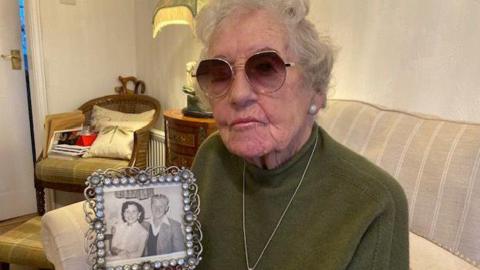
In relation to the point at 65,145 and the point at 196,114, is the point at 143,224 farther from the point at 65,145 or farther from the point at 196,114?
the point at 65,145

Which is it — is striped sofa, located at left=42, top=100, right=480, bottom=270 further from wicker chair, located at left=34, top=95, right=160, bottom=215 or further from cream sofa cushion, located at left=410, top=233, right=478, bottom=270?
wicker chair, located at left=34, top=95, right=160, bottom=215

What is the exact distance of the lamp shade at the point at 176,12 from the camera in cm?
167

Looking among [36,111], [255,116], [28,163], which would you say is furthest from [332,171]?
[28,163]

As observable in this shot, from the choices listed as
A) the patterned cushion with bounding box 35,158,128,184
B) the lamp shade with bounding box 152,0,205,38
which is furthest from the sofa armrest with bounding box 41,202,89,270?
the patterned cushion with bounding box 35,158,128,184

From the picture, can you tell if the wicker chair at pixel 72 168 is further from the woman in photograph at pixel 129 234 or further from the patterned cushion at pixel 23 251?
the woman in photograph at pixel 129 234

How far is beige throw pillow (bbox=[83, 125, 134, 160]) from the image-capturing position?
7.57 ft

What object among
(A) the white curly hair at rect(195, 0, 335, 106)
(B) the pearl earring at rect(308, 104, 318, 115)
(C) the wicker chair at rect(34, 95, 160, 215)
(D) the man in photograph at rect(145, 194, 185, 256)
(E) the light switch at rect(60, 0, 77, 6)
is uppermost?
(E) the light switch at rect(60, 0, 77, 6)

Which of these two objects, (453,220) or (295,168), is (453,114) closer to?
(453,220)

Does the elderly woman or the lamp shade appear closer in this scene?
the elderly woman

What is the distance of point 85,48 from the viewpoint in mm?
2773

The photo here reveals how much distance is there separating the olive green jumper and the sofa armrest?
350 mm

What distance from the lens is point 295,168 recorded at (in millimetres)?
762

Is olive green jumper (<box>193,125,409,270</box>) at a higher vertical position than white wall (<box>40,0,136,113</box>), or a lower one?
lower

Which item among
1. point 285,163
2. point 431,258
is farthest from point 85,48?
point 431,258
